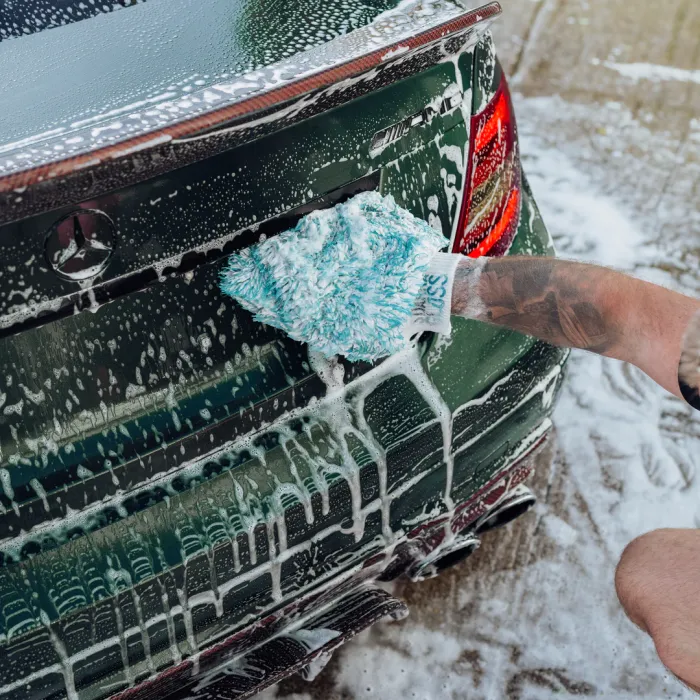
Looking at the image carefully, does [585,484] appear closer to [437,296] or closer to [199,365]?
[437,296]

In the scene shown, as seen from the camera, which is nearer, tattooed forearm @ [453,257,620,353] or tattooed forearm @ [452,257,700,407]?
tattooed forearm @ [452,257,700,407]

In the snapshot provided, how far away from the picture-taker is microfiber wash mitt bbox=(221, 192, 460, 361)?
1.41 meters

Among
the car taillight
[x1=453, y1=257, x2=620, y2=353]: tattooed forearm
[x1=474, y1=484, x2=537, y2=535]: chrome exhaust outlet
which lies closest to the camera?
[x1=453, y1=257, x2=620, y2=353]: tattooed forearm

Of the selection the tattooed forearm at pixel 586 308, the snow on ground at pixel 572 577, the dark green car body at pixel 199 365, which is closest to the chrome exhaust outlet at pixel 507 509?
the snow on ground at pixel 572 577

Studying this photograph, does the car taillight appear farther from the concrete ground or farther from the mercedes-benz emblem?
the concrete ground

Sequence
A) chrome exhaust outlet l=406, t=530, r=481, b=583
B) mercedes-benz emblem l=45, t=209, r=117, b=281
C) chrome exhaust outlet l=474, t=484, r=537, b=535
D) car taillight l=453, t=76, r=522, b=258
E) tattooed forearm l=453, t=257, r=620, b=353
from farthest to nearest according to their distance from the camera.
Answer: chrome exhaust outlet l=474, t=484, r=537, b=535, chrome exhaust outlet l=406, t=530, r=481, b=583, car taillight l=453, t=76, r=522, b=258, tattooed forearm l=453, t=257, r=620, b=353, mercedes-benz emblem l=45, t=209, r=117, b=281

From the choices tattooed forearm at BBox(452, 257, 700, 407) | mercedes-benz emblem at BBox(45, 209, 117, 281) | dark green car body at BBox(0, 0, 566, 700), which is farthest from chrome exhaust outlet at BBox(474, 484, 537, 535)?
mercedes-benz emblem at BBox(45, 209, 117, 281)

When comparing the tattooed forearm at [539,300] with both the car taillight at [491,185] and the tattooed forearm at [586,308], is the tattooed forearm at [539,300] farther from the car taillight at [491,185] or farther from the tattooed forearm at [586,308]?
the car taillight at [491,185]

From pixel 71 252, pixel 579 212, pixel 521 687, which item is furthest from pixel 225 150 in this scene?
pixel 579 212

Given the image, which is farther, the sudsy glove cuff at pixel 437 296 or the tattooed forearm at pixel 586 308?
the sudsy glove cuff at pixel 437 296

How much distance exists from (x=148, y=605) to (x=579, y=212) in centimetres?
266

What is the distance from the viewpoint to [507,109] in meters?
1.86

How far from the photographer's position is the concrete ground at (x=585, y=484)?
2.15 m

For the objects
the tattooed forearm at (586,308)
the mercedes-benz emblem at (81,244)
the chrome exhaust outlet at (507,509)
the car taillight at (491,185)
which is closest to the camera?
the mercedes-benz emblem at (81,244)
